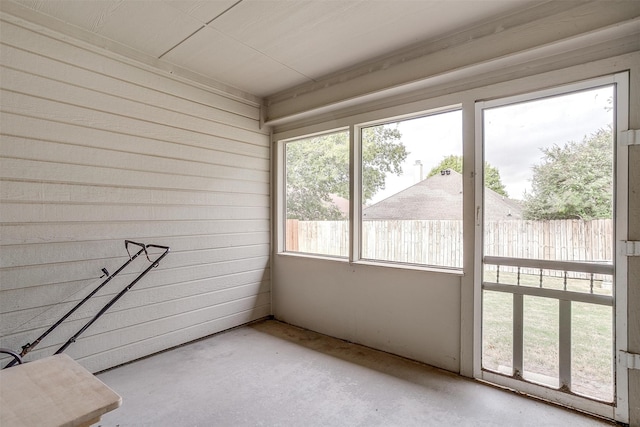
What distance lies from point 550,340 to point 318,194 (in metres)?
2.52

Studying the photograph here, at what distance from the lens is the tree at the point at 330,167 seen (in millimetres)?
3166

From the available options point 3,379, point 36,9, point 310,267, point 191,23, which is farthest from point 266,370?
point 36,9

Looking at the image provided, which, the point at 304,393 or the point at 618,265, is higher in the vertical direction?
the point at 618,265

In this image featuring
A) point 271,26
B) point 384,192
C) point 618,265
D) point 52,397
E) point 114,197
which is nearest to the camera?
point 52,397

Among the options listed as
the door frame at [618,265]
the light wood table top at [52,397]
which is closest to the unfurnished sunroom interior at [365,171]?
the door frame at [618,265]

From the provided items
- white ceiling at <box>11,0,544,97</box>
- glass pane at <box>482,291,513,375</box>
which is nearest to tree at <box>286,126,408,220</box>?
white ceiling at <box>11,0,544,97</box>

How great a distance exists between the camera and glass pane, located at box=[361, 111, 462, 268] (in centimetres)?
273

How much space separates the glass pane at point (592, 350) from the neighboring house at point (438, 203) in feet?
2.59

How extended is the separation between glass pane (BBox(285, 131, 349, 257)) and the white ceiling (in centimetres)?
93

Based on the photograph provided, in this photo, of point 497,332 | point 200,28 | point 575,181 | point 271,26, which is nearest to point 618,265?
point 575,181

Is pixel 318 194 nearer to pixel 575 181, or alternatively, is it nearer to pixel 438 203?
pixel 438 203

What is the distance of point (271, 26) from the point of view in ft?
7.93

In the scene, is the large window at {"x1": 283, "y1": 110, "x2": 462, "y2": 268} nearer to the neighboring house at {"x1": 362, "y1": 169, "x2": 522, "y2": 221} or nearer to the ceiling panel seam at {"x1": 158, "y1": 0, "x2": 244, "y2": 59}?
the neighboring house at {"x1": 362, "y1": 169, "x2": 522, "y2": 221}

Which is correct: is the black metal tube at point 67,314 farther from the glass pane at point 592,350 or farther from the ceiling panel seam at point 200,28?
the glass pane at point 592,350
